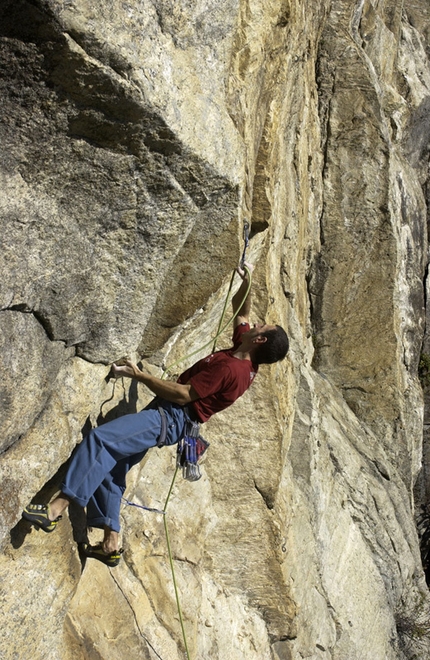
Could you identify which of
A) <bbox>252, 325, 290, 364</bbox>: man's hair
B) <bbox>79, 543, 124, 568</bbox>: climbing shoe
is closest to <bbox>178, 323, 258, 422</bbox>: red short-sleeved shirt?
<bbox>252, 325, 290, 364</bbox>: man's hair

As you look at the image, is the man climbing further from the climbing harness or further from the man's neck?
the climbing harness

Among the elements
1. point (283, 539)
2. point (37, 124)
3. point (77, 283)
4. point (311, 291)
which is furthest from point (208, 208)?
point (311, 291)

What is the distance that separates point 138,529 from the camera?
5277 mm

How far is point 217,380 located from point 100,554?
4.67 ft

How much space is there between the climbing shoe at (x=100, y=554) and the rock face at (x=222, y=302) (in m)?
0.19

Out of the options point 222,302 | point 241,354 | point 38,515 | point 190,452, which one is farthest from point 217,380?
point 38,515

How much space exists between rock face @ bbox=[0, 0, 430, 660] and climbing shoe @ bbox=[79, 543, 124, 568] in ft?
0.62

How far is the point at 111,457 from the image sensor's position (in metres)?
4.13

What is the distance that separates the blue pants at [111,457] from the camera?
3.98 meters

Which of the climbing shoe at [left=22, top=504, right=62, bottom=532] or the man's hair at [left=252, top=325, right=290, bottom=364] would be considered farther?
the man's hair at [left=252, top=325, right=290, bottom=364]

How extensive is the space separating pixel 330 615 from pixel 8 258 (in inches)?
241

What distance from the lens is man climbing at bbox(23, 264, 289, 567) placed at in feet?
13.5

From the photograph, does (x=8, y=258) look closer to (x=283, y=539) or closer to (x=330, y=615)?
(x=283, y=539)

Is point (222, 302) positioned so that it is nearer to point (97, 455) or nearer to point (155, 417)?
point (155, 417)
